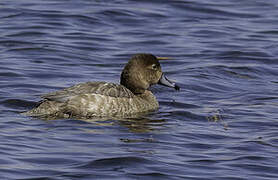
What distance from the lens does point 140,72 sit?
38.0 feet

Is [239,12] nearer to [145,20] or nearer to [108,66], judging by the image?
[145,20]

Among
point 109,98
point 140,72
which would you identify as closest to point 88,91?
point 109,98

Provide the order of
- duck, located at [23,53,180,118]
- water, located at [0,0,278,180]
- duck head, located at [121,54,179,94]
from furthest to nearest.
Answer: duck head, located at [121,54,179,94] → duck, located at [23,53,180,118] → water, located at [0,0,278,180]

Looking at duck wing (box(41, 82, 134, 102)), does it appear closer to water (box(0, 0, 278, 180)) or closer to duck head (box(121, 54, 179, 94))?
water (box(0, 0, 278, 180))

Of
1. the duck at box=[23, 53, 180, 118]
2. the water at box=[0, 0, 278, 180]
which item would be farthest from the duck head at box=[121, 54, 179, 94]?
the water at box=[0, 0, 278, 180]

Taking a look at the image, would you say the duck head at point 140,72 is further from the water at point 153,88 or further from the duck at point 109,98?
the water at point 153,88

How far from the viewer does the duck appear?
1038 cm

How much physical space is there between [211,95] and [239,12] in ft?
25.4

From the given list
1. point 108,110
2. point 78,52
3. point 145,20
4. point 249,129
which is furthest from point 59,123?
point 145,20

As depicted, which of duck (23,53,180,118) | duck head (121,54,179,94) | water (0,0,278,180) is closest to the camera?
water (0,0,278,180)

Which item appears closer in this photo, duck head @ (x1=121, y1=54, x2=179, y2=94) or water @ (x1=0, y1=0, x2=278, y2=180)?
water @ (x1=0, y1=0, x2=278, y2=180)

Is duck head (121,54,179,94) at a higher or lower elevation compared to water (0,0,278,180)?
higher

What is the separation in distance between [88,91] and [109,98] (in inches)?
12.1

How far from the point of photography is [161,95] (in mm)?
12758
